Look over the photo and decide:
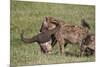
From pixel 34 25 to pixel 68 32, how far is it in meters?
0.47

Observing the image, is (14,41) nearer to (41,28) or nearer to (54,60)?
(41,28)

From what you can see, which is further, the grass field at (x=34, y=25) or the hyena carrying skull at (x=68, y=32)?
the hyena carrying skull at (x=68, y=32)

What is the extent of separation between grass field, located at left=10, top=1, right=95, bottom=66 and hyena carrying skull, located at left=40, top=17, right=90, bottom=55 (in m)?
0.06

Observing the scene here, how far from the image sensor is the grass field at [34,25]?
240 cm

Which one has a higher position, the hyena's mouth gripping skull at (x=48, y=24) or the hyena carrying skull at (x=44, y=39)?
the hyena's mouth gripping skull at (x=48, y=24)

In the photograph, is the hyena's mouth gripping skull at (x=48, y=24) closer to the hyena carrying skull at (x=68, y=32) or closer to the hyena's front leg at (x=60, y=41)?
the hyena carrying skull at (x=68, y=32)

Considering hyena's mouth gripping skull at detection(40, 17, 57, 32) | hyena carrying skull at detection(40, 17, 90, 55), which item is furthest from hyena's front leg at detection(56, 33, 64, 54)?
hyena's mouth gripping skull at detection(40, 17, 57, 32)

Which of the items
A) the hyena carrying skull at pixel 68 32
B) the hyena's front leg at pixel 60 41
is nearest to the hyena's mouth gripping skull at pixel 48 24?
the hyena carrying skull at pixel 68 32

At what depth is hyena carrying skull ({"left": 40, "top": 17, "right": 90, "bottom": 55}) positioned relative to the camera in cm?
259

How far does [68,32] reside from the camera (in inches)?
105

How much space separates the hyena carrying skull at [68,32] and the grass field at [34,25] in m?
0.06

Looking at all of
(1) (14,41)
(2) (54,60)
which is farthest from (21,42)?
(2) (54,60)

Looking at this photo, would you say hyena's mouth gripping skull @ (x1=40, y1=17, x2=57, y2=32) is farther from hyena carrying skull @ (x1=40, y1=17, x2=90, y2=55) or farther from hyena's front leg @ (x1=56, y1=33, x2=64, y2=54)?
hyena's front leg @ (x1=56, y1=33, x2=64, y2=54)

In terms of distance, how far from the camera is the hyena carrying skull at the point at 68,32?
2.59 metres
